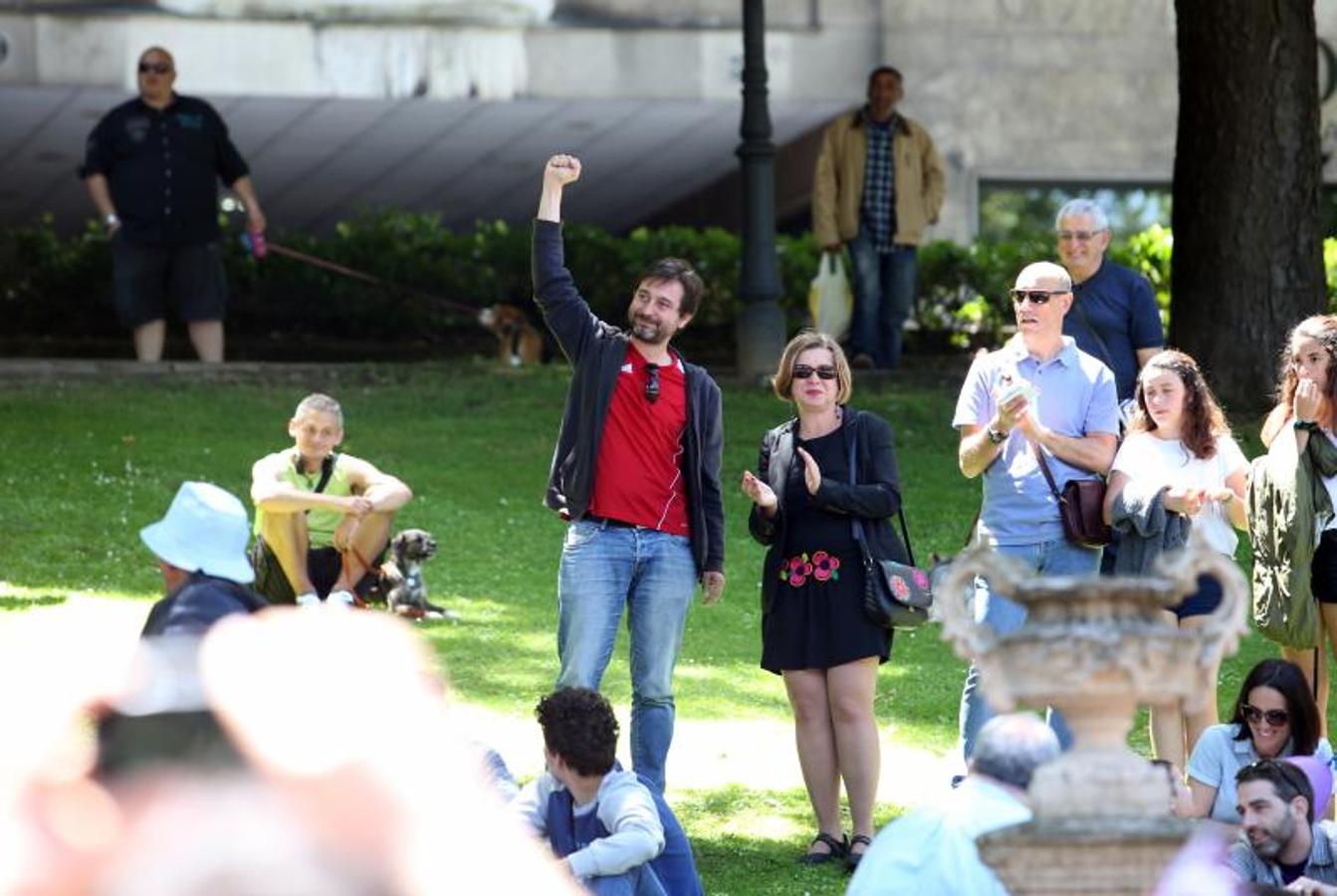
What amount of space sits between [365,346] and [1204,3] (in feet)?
24.9

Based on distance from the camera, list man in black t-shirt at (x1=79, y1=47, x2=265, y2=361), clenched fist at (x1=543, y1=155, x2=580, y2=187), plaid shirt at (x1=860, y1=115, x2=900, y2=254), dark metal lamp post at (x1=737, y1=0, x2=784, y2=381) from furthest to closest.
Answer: dark metal lamp post at (x1=737, y1=0, x2=784, y2=381), plaid shirt at (x1=860, y1=115, x2=900, y2=254), man in black t-shirt at (x1=79, y1=47, x2=265, y2=361), clenched fist at (x1=543, y1=155, x2=580, y2=187)

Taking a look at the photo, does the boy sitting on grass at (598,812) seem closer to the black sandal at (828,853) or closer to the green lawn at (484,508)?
the green lawn at (484,508)

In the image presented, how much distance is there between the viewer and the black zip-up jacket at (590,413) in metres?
9.19

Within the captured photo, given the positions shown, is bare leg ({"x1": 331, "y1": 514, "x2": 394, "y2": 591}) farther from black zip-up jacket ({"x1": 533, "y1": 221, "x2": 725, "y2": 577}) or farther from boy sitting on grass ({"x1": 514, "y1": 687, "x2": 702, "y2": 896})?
boy sitting on grass ({"x1": 514, "y1": 687, "x2": 702, "y2": 896})

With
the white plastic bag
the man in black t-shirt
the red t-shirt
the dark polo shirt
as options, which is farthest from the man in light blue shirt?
the white plastic bag

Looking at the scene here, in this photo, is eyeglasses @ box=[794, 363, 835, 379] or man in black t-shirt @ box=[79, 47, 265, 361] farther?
man in black t-shirt @ box=[79, 47, 265, 361]

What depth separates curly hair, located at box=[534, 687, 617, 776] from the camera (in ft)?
26.5

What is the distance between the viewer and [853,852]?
9305mm

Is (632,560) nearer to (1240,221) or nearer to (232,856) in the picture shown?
(232,856)

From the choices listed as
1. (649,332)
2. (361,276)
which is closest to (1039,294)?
(649,332)

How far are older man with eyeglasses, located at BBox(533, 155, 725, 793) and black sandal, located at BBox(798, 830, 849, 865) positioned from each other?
0.56m

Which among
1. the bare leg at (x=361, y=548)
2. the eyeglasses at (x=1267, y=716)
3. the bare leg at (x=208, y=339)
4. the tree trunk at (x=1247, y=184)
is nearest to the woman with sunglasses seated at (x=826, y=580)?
the eyeglasses at (x=1267, y=716)

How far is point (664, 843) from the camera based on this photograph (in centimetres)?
820

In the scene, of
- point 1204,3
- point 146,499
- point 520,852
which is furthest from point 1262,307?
point 520,852
